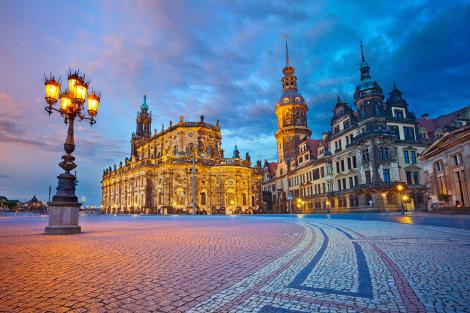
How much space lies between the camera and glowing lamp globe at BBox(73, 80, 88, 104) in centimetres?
1350

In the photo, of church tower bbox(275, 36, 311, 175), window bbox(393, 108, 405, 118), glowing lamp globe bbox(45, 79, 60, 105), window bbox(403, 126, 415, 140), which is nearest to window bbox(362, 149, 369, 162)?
window bbox(403, 126, 415, 140)

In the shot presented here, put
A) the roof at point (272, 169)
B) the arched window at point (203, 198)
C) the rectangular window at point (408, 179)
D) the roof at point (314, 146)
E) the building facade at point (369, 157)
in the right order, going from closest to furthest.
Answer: the building facade at point (369, 157) < the rectangular window at point (408, 179) < the roof at point (314, 146) < the arched window at point (203, 198) < the roof at point (272, 169)

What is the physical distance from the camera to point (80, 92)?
535 inches

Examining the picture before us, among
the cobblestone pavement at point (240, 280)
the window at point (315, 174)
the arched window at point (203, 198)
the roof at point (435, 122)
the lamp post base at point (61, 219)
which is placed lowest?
the cobblestone pavement at point (240, 280)

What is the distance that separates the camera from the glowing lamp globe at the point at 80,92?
13500 mm

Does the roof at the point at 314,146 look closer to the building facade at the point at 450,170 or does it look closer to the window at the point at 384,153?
the window at the point at 384,153

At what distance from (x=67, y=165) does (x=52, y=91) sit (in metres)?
3.61

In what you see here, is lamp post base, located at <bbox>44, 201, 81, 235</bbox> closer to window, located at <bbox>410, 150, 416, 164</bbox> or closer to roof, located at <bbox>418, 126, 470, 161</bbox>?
roof, located at <bbox>418, 126, 470, 161</bbox>

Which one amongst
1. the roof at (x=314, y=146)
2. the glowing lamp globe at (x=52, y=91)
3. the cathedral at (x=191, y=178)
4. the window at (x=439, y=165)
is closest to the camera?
the glowing lamp globe at (x=52, y=91)

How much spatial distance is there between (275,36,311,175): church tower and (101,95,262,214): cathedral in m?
8.25

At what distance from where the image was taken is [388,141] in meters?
39.5

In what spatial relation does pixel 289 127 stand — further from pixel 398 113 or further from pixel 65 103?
pixel 65 103

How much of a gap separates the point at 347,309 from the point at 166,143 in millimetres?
74064

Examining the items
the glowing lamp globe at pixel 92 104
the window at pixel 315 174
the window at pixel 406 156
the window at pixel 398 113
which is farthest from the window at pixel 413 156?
the glowing lamp globe at pixel 92 104
